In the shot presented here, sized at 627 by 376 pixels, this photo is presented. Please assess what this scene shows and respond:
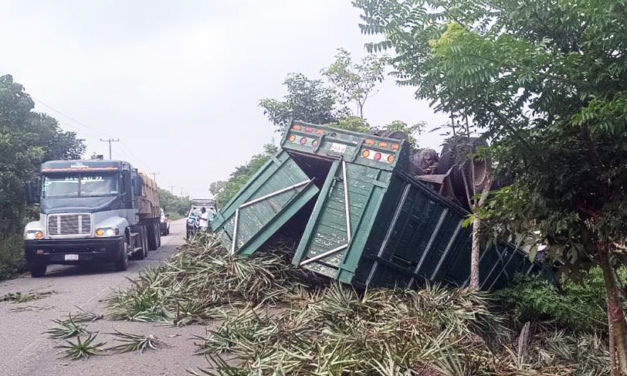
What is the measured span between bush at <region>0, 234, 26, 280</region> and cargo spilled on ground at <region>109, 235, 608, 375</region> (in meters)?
5.94

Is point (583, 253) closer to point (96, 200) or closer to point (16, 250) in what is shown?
point (96, 200)

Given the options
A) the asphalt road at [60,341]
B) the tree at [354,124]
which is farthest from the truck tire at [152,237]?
the asphalt road at [60,341]

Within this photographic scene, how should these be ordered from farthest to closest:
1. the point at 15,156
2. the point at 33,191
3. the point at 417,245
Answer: the point at 15,156 → the point at 33,191 → the point at 417,245

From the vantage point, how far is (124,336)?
6324 mm

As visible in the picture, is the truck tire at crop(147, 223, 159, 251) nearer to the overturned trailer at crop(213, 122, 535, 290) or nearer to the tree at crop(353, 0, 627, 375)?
the overturned trailer at crop(213, 122, 535, 290)

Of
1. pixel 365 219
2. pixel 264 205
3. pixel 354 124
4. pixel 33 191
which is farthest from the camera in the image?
pixel 354 124

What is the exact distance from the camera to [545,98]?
→ 350 cm

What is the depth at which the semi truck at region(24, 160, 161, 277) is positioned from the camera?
41.7 ft

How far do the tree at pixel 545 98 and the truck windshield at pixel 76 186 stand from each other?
1071 centimetres

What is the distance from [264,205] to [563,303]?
4.19 metres

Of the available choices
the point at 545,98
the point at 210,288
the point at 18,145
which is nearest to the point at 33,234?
the point at 18,145

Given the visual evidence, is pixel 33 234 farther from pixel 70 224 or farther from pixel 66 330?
pixel 66 330

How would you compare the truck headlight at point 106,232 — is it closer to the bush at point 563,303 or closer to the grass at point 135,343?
the grass at point 135,343

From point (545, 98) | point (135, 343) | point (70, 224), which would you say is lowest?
point (70, 224)
